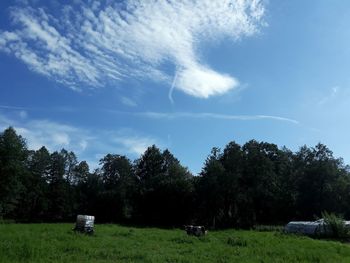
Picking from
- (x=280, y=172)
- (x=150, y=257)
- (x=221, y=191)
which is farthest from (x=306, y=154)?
(x=150, y=257)

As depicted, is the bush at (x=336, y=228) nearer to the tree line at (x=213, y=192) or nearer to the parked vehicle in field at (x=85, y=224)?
the tree line at (x=213, y=192)

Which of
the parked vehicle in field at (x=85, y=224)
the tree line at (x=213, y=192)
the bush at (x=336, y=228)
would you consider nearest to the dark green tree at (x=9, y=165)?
the tree line at (x=213, y=192)

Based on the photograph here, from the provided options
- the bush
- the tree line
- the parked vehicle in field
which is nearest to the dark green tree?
the tree line

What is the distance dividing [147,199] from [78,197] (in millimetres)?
24808

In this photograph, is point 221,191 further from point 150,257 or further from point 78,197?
point 150,257

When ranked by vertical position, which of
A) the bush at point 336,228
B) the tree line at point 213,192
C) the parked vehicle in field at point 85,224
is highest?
the tree line at point 213,192

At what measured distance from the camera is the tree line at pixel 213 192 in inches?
2879

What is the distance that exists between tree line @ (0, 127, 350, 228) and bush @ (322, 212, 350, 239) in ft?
61.8

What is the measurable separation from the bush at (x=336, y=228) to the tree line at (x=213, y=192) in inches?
741

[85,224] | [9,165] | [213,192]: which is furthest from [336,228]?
[9,165]

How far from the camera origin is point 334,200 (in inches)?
3063

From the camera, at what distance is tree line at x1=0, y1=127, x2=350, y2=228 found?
7312 centimetres

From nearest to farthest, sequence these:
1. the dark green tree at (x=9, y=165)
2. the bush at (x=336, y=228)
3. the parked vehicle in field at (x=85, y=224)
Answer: the parked vehicle in field at (x=85, y=224), the bush at (x=336, y=228), the dark green tree at (x=9, y=165)

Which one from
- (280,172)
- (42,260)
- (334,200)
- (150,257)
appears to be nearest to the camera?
(42,260)
